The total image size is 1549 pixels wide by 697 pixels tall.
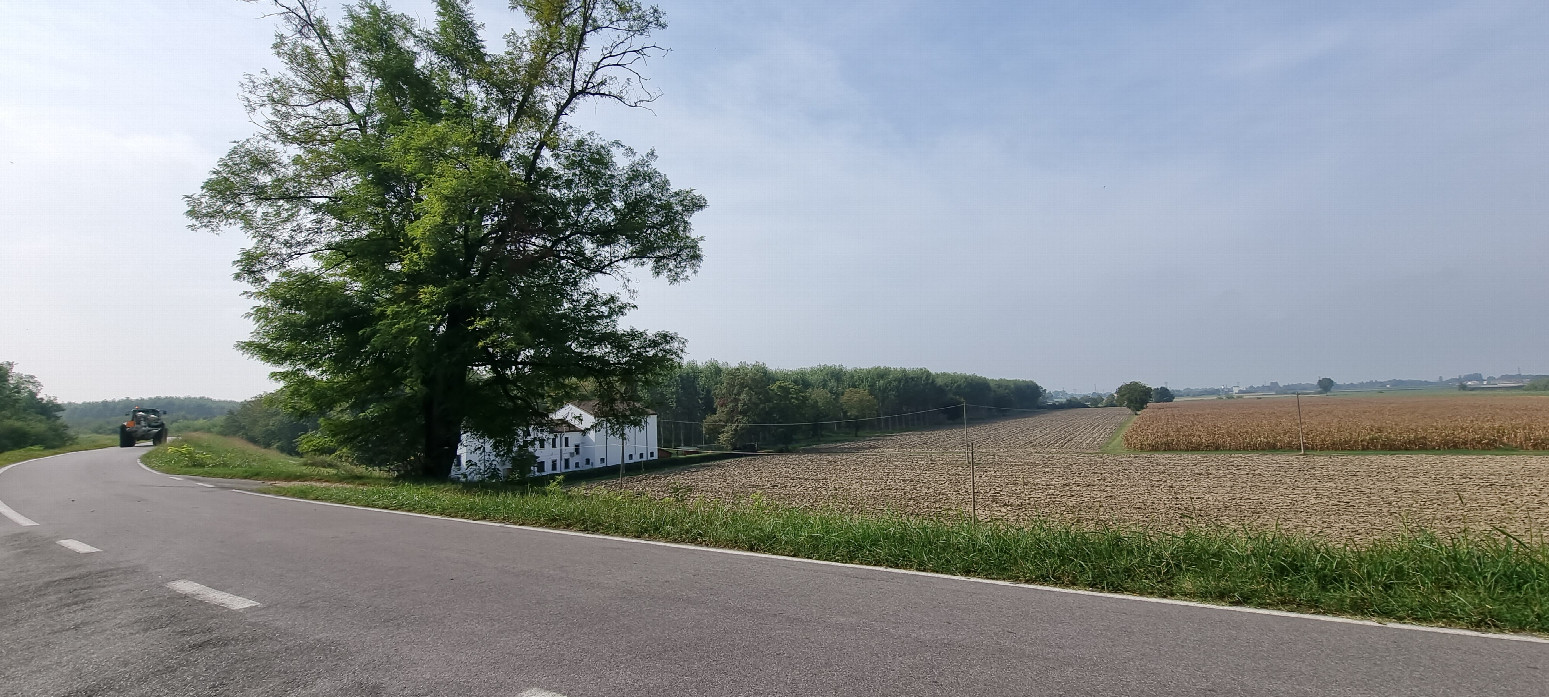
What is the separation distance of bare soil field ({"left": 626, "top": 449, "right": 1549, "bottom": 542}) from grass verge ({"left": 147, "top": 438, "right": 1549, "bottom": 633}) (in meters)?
4.64

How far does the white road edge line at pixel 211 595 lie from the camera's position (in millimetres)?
5125

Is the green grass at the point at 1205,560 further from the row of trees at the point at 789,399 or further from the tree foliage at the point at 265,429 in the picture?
the tree foliage at the point at 265,429

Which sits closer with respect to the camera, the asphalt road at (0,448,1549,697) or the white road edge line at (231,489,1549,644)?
the asphalt road at (0,448,1549,697)

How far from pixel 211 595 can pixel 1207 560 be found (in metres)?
8.05

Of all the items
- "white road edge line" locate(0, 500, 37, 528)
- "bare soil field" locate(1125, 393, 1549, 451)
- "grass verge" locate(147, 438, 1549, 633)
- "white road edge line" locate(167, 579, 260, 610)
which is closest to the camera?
"grass verge" locate(147, 438, 1549, 633)

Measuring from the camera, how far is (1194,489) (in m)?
22.9

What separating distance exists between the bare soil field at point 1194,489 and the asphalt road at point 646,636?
6.85m

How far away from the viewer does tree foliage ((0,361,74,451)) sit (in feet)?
141

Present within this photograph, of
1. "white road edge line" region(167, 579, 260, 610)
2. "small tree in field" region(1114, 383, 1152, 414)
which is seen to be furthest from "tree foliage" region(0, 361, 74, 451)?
"small tree in field" region(1114, 383, 1152, 414)

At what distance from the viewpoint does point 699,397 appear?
83.1 m

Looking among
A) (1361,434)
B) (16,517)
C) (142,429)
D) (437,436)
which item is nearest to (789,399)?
(1361,434)

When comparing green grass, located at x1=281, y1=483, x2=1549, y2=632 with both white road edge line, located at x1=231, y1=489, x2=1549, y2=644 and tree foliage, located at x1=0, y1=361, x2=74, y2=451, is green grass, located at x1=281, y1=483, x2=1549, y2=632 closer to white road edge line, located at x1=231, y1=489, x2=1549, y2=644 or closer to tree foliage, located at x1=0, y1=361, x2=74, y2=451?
white road edge line, located at x1=231, y1=489, x2=1549, y2=644

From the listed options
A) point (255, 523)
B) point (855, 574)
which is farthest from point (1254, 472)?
point (255, 523)

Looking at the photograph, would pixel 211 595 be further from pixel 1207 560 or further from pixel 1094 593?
pixel 1207 560
